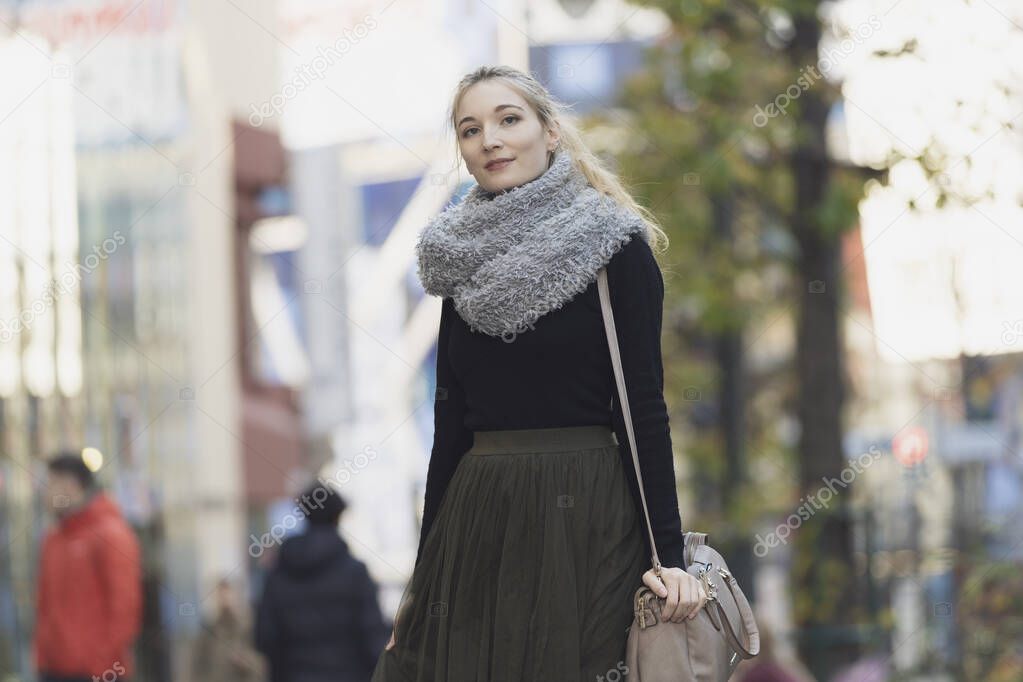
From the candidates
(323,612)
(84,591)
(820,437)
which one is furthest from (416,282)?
(323,612)

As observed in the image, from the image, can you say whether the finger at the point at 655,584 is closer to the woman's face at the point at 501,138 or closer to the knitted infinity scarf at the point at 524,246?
the knitted infinity scarf at the point at 524,246

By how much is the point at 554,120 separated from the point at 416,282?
12687mm

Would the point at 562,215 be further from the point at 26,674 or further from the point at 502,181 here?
the point at 26,674

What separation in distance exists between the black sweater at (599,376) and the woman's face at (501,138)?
286 mm

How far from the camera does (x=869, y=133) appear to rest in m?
9.11

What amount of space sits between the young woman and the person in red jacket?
4.88m

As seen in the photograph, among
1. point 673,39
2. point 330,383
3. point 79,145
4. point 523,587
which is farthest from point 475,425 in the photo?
point 79,145

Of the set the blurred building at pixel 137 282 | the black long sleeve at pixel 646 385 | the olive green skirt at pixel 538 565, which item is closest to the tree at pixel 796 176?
the black long sleeve at pixel 646 385

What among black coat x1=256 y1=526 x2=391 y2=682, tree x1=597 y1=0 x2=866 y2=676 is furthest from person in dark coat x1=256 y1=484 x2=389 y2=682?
tree x1=597 y1=0 x2=866 y2=676

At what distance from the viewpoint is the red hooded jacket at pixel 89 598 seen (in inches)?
327

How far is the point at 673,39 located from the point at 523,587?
8.05 m

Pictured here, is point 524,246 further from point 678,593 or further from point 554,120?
point 678,593

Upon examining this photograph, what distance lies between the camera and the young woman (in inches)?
138

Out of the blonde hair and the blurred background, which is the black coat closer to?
the blurred background
